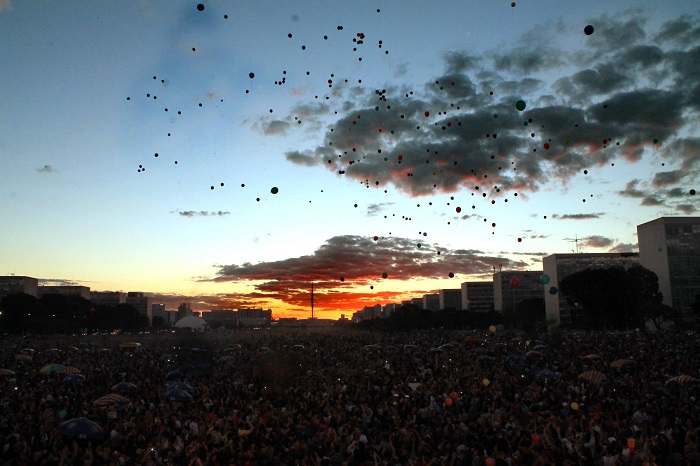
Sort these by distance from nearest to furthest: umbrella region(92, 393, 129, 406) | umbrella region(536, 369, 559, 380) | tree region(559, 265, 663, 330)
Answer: umbrella region(92, 393, 129, 406) → umbrella region(536, 369, 559, 380) → tree region(559, 265, 663, 330)

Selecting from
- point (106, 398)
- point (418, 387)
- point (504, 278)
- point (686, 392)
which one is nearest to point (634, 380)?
point (686, 392)

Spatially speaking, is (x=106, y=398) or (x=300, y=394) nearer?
(x=106, y=398)

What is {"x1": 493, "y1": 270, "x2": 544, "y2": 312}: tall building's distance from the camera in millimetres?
184375

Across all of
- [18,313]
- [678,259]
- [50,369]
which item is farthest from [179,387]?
Answer: [678,259]

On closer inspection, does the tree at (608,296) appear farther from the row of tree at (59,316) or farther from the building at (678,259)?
the row of tree at (59,316)

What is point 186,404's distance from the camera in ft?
55.7

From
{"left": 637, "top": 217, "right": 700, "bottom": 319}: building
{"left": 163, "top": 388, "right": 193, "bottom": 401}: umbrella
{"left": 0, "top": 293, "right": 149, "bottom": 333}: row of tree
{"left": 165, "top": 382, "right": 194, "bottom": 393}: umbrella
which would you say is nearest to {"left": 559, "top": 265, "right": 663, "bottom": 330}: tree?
{"left": 637, "top": 217, "right": 700, "bottom": 319}: building

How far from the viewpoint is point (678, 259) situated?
370 feet

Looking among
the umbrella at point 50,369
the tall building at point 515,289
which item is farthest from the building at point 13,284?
the umbrella at point 50,369

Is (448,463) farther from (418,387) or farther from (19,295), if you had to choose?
(19,295)

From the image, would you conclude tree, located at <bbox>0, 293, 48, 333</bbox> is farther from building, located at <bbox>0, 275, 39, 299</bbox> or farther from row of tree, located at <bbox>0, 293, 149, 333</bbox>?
building, located at <bbox>0, 275, 39, 299</bbox>

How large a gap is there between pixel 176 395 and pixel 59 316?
95.6 meters

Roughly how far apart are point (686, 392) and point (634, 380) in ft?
6.39

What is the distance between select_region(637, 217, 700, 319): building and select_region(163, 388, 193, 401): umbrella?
116 m
